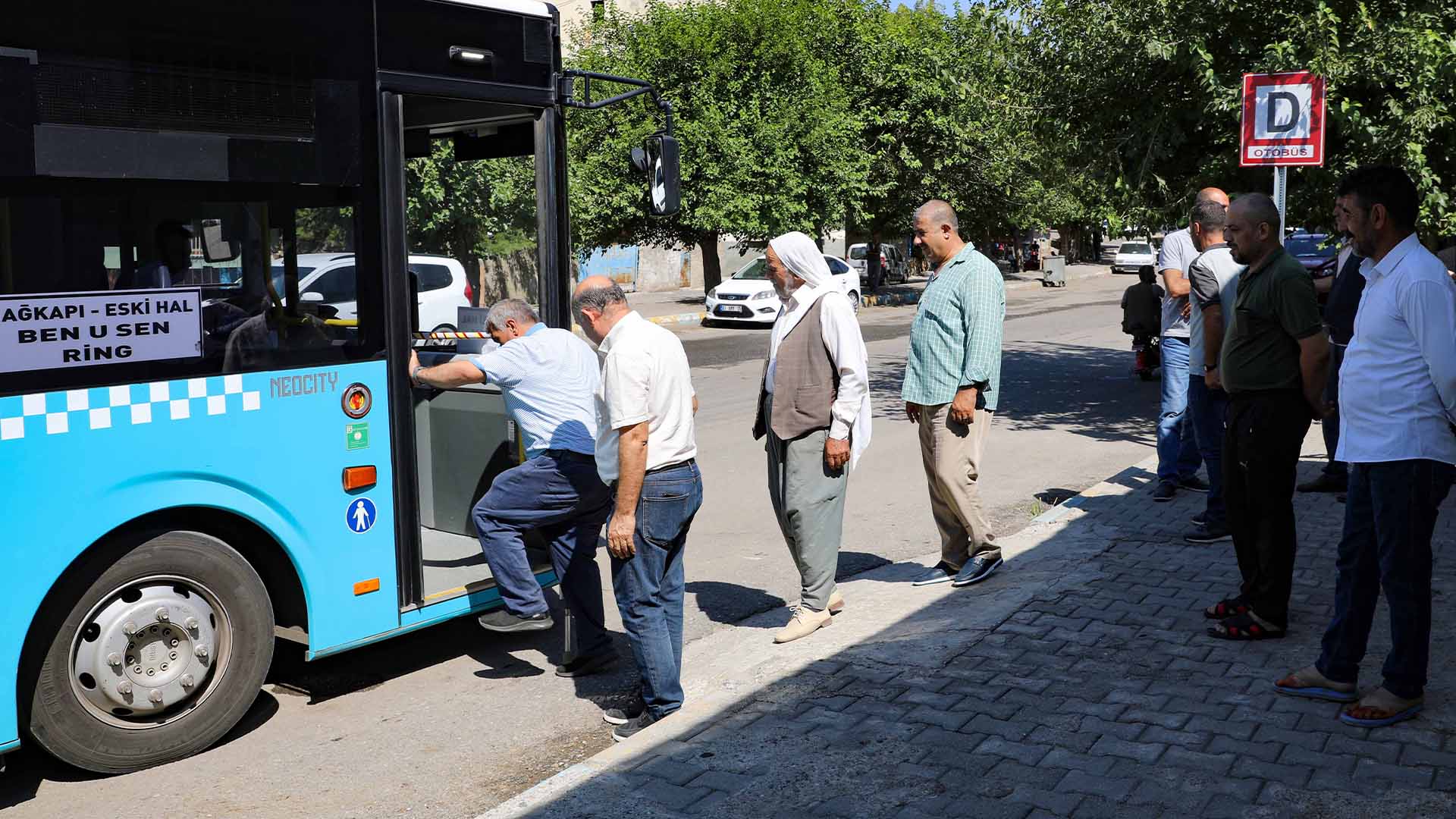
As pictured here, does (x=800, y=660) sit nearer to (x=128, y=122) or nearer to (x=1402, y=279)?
(x=1402, y=279)

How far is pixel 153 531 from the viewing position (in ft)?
15.1

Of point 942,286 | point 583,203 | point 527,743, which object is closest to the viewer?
point 527,743

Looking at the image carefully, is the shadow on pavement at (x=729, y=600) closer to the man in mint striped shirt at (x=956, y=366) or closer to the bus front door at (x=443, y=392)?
the man in mint striped shirt at (x=956, y=366)

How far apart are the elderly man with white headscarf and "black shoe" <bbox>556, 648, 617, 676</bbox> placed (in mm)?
777

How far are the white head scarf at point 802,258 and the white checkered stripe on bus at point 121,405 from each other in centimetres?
224

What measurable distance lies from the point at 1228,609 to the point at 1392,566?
1.28 metres

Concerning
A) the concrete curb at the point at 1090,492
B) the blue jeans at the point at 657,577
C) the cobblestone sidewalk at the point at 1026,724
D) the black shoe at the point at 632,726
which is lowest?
the black shoe at the point at 632,726

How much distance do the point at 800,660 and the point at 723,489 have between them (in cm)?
457

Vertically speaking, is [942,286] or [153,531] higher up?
[942,286]

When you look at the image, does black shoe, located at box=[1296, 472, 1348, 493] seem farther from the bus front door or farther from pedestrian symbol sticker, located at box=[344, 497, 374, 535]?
pedestrian symbol sticker, located at box=[344, 497, 374, 535]

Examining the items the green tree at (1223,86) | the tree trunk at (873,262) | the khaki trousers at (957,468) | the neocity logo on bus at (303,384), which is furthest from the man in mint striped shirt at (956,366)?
the tree trunk at (873,262)

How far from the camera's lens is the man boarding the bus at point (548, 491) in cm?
558

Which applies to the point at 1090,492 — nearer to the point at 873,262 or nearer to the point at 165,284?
the point at 165,284

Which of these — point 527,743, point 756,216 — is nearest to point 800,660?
point 527,743
